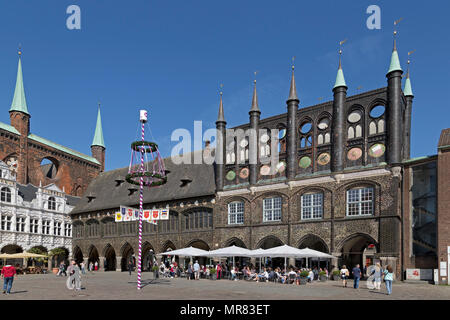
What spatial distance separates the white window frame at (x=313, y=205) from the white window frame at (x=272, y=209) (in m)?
2.23

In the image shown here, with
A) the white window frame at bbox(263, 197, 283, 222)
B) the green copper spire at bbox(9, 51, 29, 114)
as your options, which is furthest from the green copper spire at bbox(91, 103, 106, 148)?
the white window frame at bbox(263, 197, 283, 222)

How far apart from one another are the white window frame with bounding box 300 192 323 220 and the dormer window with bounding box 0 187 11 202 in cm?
3553

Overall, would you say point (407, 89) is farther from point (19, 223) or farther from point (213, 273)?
point (19, 223)

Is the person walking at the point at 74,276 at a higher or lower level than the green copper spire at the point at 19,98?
lower

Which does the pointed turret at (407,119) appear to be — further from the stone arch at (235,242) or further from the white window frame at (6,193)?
the white window frame at (6,193)

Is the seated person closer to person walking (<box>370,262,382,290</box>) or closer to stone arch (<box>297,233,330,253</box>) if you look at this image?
stone arch (<box>297,233,330,253</box>)

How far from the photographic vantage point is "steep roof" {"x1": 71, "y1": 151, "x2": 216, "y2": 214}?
4812 centimetres

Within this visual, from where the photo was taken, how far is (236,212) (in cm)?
4353

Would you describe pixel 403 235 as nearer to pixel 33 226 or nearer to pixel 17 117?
pixel 33 226

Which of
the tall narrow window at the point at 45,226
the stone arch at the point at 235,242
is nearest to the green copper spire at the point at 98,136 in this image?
the tall narrow window at the point at 45,226

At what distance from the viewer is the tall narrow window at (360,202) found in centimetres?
3512

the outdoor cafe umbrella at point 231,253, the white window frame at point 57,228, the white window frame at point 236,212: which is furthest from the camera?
the white window frame at point 57,228

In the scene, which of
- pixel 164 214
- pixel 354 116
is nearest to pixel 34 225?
pixel 164 214
